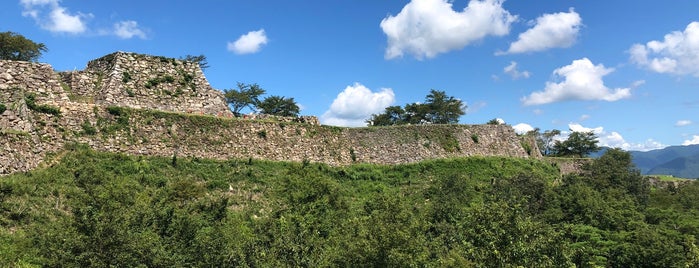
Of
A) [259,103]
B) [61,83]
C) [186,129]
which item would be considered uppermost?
[259,103]

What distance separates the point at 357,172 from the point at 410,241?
732 inches

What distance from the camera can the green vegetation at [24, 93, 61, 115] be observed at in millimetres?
21455

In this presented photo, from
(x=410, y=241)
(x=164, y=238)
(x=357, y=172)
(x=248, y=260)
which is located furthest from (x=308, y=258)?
(x=357, y=172)

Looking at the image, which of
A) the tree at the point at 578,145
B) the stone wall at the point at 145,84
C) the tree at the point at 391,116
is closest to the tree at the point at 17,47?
the stone wall at the point at 145,84

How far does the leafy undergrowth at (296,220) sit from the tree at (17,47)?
26174mm

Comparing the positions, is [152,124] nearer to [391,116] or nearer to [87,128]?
[87,128]

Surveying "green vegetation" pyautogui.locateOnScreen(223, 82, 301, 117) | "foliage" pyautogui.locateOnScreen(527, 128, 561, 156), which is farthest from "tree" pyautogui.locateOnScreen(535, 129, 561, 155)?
"green vegetation" pyautogui.locateOnScreen(223, 82, 301, 117)

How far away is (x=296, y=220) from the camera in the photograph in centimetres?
1925

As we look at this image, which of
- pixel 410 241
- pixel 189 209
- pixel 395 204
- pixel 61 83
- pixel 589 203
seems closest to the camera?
pixel 410 241

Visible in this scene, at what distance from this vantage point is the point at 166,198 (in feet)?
62.7

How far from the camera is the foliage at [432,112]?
244 ft

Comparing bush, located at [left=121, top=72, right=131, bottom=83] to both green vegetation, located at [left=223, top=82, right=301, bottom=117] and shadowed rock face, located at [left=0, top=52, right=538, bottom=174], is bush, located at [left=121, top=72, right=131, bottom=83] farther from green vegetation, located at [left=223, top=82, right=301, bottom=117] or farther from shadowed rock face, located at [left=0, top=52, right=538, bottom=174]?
green vegetation, located at [left=223, top=82, right=301, bottom=117]

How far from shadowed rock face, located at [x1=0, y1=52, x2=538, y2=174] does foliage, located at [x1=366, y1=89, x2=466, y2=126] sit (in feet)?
117

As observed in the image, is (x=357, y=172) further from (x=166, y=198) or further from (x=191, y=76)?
(x=166, y=198)
